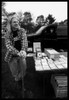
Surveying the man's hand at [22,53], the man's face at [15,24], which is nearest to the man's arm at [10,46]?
the man's hand at [22,53]

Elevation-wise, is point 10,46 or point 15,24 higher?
point 15,24

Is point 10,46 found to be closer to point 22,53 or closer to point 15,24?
point 22,53

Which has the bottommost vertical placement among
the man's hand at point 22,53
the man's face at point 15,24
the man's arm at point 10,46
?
the man's hand at point 22,53

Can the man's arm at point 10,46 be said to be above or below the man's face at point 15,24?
below

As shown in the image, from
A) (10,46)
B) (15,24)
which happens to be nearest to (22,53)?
(10,46)

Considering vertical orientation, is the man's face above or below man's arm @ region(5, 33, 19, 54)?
above

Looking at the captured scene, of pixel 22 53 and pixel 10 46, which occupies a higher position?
pixel 10 46

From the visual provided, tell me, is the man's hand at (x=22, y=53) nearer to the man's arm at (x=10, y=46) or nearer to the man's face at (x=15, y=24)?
the man's arm at (x=10, y=46)

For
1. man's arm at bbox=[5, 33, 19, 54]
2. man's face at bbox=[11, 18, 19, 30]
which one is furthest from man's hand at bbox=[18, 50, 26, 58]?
man's face at bbox=[11, 18, 19, 30]

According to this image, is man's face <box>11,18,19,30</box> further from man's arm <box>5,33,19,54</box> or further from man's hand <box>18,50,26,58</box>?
man's hand <box>18,50,26,58</box>

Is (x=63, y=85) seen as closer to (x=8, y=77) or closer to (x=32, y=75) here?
(x=32, y=75)

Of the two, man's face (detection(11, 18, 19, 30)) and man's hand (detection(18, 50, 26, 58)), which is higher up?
man's face (detection(11, 18, 19, 30))

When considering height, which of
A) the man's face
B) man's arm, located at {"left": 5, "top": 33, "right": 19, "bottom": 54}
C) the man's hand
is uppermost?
the man's face

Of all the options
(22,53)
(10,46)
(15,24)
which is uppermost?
(15,24)
